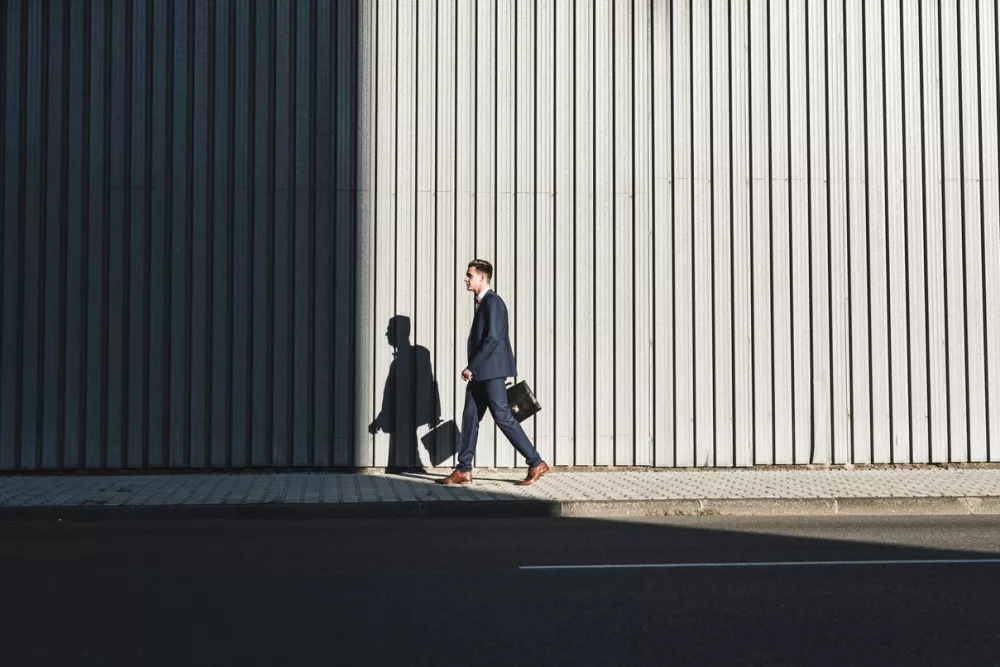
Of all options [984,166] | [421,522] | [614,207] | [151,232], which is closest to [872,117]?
[984,166]

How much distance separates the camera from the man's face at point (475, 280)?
34.9ft

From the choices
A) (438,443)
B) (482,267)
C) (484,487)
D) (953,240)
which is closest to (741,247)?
(953,240)

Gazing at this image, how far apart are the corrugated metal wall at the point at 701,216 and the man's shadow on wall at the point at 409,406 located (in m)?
0.14

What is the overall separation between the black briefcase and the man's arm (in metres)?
0.43

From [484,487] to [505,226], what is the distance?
289 centimetres

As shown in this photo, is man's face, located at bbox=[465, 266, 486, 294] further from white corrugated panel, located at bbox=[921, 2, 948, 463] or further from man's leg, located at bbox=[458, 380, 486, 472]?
white corrugated panel, located at bbox=[921, 2, 948, 463]

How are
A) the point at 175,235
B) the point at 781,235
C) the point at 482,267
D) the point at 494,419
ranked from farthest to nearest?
the point at 781,235 → the point at 175,235 → the point at 482,267 → the point at 494,419

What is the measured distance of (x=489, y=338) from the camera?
10.4 m

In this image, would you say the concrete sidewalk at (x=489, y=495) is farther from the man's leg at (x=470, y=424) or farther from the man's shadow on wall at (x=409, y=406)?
the man's shadow on wall at (x=409, y=406)

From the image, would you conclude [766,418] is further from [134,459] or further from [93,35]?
[93,35]

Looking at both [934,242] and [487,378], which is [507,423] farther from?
[934,242]

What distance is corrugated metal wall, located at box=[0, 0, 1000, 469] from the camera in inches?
450

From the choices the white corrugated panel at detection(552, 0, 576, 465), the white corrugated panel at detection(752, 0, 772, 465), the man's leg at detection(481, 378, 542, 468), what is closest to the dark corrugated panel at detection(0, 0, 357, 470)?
the man's leg at detection(481, 378, 542, 468)

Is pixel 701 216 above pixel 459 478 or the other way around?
above
